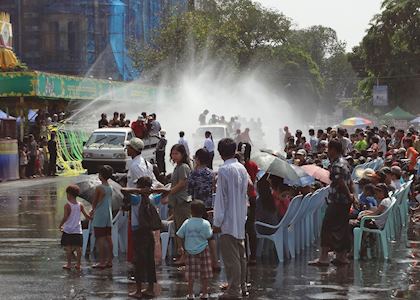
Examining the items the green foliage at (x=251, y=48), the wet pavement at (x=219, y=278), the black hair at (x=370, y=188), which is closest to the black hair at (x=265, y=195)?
the wet pavement at (x=219, y=278)

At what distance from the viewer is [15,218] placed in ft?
60.7

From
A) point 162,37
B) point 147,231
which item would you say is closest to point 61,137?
point 147,231

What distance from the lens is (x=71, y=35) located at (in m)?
68.6

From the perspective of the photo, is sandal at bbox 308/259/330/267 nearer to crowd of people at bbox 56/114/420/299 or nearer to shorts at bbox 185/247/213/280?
crowd of people at bbox 56/114/420/299

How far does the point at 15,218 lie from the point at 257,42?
84207 mm

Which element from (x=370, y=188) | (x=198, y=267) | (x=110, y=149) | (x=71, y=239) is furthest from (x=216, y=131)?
(x=198, y=267)

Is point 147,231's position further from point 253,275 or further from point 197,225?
point 253,275

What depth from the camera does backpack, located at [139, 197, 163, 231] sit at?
1016cm

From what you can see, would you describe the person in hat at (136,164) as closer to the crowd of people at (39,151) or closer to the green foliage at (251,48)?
the crowd of people at (39,151)

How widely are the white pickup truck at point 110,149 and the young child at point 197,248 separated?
2173 cm

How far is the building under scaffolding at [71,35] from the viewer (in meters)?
67.9

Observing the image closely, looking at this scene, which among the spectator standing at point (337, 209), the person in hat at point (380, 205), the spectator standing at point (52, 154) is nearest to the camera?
the spectator standing at point (337, 209)

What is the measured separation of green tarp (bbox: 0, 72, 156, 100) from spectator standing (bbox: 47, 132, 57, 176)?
6.60 ft

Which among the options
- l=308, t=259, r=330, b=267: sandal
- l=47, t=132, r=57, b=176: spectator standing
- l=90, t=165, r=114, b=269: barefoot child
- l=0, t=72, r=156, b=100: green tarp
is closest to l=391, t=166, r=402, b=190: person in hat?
l=308, t=259, r=330, b=267: sandal
